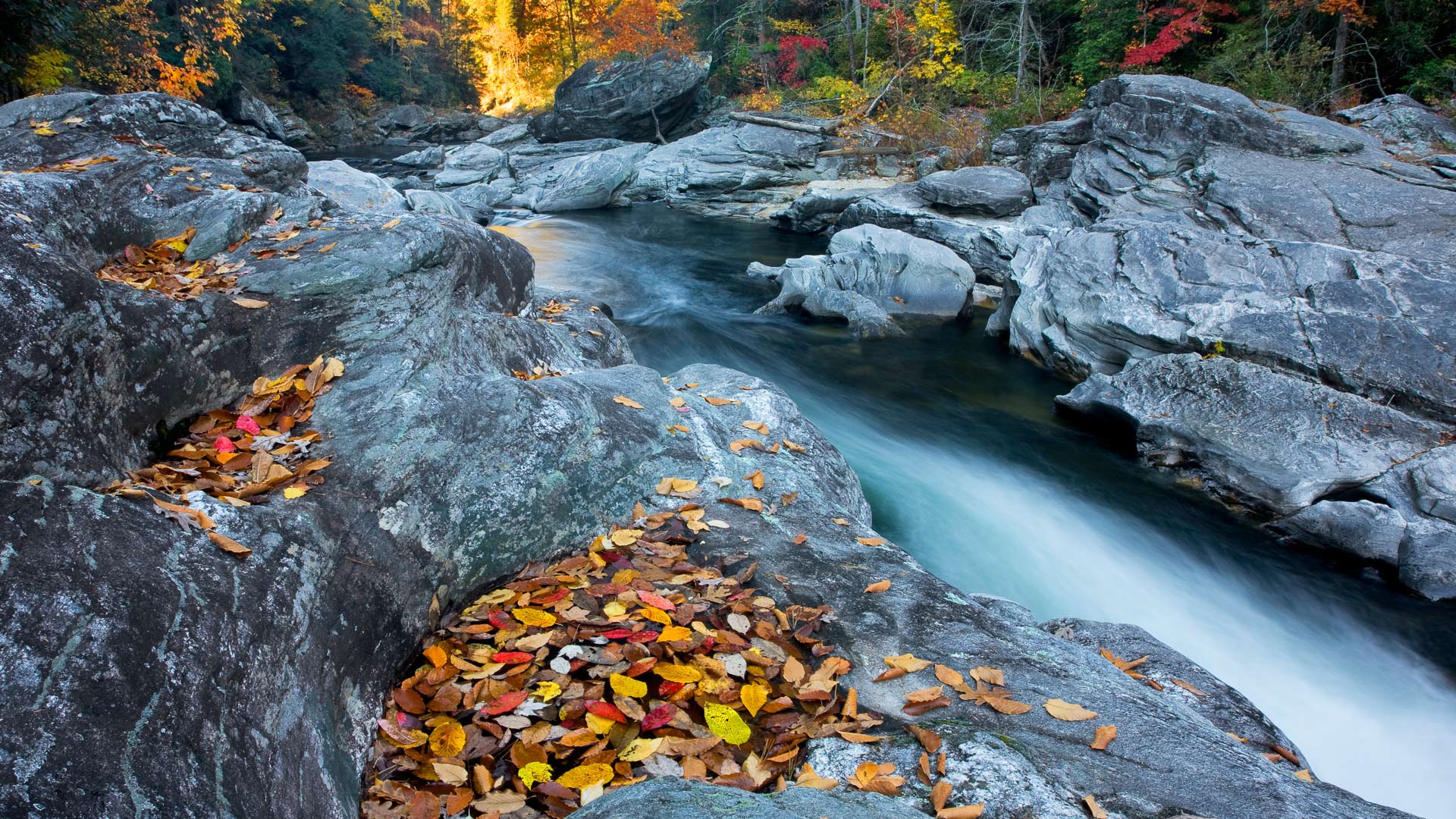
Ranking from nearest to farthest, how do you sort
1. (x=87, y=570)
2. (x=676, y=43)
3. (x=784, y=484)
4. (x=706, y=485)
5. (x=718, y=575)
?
1. (x=87, y=570)
2. (x=718, y=575)
3. (x=706, y=485)
4. (x=784, y=484)
5. (x=676, y=43)

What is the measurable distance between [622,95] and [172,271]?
91.7 feet

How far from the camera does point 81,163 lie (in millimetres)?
4316

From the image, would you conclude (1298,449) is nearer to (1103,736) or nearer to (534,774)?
(1103,736)

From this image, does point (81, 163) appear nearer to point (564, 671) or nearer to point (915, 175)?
point (564, 671)

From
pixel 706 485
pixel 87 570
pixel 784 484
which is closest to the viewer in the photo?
pixel 87 570

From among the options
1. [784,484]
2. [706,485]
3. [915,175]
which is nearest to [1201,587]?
[784,484]

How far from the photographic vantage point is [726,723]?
2.12m

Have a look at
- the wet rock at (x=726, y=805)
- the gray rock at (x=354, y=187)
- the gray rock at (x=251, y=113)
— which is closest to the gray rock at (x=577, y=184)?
the gray rock at (x=354, y=187)

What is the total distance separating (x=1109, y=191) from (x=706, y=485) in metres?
10.8

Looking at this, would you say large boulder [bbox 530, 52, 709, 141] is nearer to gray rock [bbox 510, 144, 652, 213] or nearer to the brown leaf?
gray rock [bbox 510, 144, 652, 213]

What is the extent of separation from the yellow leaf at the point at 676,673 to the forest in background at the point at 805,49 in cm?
1320

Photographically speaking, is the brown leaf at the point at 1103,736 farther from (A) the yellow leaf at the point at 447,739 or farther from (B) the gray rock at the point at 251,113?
(B) the gray rock at the point at 251,113

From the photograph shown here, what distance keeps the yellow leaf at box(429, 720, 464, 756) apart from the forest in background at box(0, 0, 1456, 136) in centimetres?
1292

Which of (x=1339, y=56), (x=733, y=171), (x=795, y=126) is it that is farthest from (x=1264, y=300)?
(x=795, y=126)
